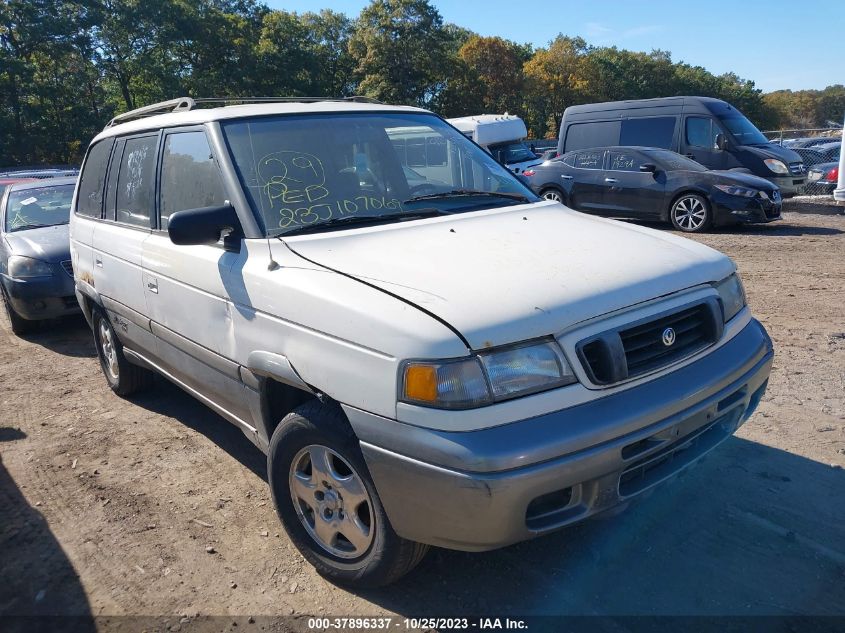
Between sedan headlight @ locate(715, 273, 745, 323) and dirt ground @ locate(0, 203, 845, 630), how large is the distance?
973 mm

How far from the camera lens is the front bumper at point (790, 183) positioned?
43.1 feet

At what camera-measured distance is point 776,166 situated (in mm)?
13055

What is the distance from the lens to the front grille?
238 centimetres

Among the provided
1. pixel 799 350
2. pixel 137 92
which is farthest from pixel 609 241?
pixel 137 92

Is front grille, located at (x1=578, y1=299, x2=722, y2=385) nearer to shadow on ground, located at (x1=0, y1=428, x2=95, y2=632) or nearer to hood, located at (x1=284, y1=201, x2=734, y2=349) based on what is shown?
hood, located at (x1=284, y1=201, x2=734, y2=349)

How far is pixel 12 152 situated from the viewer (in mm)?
34469

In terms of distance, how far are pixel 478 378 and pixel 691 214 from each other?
1016 centimetres

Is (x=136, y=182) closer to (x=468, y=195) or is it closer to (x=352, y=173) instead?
(x=352, y=173)

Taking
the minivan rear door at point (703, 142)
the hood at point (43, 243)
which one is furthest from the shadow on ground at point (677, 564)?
the minivan rear door at point (703, 142)

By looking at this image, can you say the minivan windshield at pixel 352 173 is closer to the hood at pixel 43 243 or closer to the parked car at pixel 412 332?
the parked car at pixel 412 332

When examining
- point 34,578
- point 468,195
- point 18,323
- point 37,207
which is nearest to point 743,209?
point 468,195

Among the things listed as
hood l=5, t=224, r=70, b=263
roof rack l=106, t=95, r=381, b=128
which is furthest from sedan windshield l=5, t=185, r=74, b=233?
roof rack l=106, t=95, r=381, b=128

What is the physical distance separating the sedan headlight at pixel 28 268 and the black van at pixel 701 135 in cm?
1133

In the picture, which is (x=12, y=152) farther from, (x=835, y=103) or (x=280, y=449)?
(x=835, y=103)
